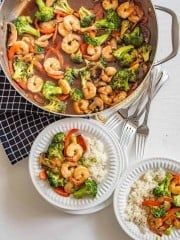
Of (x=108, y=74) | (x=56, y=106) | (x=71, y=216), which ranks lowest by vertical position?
(x=71, y=216)

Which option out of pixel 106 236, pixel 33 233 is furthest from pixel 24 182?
pixel 106 236

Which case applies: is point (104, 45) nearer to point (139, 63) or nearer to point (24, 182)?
point (139, 63)

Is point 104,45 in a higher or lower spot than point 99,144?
higher

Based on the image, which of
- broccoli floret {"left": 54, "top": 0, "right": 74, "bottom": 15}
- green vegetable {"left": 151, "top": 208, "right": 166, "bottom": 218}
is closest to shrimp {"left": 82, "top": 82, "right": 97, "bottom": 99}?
broccoli floret {"left": 54, "top": 0, "right": 74, "bottom": 15}

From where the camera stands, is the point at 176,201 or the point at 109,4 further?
the point at 109,4

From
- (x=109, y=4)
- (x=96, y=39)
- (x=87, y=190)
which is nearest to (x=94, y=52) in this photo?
(x=96, y=39)

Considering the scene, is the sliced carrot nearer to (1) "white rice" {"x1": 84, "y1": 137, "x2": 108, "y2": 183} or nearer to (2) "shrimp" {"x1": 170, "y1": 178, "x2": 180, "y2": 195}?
(1) "white rice" {"x1": 84, "y1": 137, "x2": 108, "y2": 183}

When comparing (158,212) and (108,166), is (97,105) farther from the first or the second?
(158,212)
